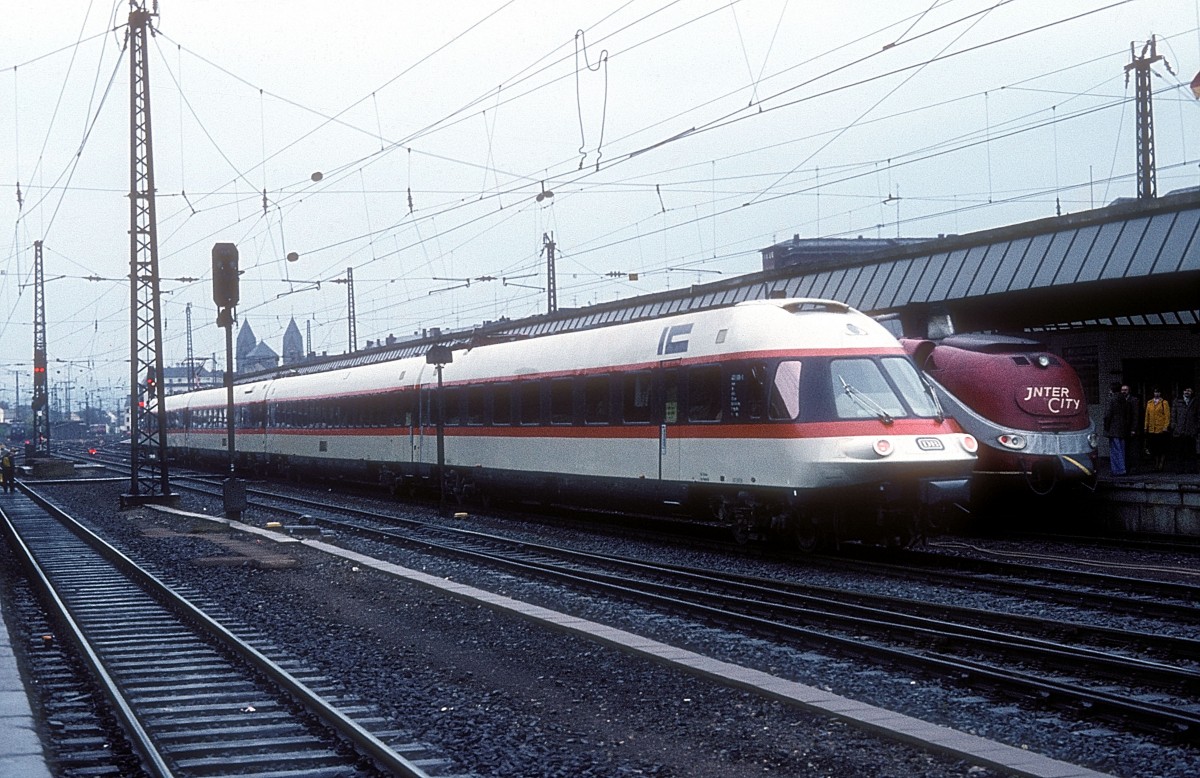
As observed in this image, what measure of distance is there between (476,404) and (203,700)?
→ 1672 cm

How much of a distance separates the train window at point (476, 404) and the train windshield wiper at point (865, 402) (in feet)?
34.6

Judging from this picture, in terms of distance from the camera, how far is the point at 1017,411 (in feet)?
65.8

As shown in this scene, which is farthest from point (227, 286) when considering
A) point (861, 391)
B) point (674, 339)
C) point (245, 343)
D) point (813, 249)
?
point (245, 343)

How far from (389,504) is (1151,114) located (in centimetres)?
1829

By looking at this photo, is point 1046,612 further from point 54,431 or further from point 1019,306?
point 54,431

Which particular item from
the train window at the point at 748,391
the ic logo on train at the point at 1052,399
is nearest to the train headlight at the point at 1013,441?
the ic logo on train at the point at 1052,399

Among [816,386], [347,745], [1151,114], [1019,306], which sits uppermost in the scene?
[1151,114]

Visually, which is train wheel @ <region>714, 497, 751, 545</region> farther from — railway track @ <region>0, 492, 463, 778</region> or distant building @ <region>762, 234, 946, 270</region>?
distant building @ <region>762, 234, 946, 270</region>

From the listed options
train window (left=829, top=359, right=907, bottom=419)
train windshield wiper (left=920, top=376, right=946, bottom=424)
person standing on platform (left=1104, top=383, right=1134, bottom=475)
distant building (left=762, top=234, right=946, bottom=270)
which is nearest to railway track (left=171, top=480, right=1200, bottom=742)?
train window (left=829, top=359, right=907, bottom=419)

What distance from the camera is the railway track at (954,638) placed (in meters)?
8.53

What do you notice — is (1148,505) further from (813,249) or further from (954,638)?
(813,249)

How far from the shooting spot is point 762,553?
17594 mm

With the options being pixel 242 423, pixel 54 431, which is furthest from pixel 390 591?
pixel 54 431

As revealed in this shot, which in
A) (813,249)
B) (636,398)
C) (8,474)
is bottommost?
(8,474)
